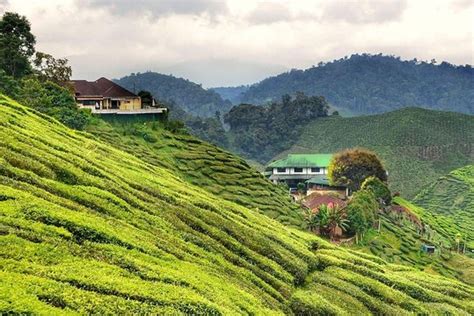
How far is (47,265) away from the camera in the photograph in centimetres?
1488

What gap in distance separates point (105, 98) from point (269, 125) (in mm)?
118331

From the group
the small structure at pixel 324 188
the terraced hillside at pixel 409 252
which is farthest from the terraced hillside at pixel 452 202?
the terraced hillside at pixel 409 252

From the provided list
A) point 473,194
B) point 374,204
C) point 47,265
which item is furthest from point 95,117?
point 473,194

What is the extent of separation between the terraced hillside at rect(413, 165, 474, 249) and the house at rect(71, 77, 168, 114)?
157 ft

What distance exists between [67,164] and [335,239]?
37184 millimetres

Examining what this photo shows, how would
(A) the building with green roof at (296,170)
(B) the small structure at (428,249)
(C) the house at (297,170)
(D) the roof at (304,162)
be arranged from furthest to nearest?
(D) the roof at (304,162) → (A) the building with green roof at (296,170) → (C) the house at (297,170) → (B) the small structure at (428,249)

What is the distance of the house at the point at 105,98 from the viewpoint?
71250 millimetres

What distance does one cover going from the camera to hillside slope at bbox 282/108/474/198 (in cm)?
13688

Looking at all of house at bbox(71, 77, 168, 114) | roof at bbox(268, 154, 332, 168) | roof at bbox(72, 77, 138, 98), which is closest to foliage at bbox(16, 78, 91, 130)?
house at bbox(71, 77, 168, 114)

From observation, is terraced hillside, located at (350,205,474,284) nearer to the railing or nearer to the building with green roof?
the railing

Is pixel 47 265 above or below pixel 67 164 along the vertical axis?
below

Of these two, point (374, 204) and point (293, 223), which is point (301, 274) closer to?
point (293, 223)

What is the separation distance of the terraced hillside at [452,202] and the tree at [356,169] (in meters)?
13.7

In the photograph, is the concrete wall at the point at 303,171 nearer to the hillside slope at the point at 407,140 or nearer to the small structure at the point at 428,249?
the hillside slope at the point at 407,140
